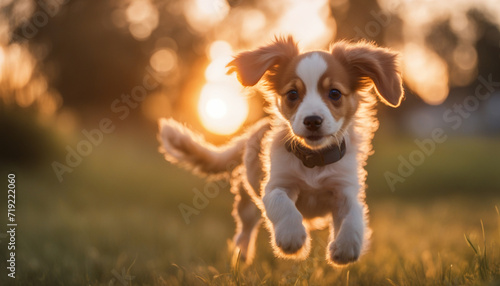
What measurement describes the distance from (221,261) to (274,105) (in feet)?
4.87

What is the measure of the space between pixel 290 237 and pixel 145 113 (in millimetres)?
11437

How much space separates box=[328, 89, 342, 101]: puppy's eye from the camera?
315cm

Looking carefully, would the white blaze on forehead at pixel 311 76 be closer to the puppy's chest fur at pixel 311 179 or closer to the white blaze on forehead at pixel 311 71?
the white blaze on forehead at pixel 311 71

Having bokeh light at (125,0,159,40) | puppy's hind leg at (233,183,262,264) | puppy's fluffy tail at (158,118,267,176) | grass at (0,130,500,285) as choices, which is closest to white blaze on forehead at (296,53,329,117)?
grass at (0,130,500,285)

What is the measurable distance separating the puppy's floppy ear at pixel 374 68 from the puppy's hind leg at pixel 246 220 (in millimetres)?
1689

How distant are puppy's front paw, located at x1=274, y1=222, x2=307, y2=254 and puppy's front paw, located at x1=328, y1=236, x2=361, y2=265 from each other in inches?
8.0

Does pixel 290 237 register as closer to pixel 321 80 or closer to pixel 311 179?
pixel 311 179

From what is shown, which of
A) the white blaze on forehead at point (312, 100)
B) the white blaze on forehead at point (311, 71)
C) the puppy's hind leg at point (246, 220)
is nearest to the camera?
the white blaze on forehead at point (312, 100)

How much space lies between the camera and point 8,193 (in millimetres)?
6059

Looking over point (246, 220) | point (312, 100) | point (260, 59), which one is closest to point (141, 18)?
point (246, 220)

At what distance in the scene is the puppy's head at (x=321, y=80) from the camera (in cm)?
299

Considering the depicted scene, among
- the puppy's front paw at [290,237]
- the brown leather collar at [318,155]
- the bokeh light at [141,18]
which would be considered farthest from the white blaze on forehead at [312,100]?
the bokeh light at [141,18]

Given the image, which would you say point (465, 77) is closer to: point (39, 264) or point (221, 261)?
point (221, 261)

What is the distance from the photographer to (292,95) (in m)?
3.22
